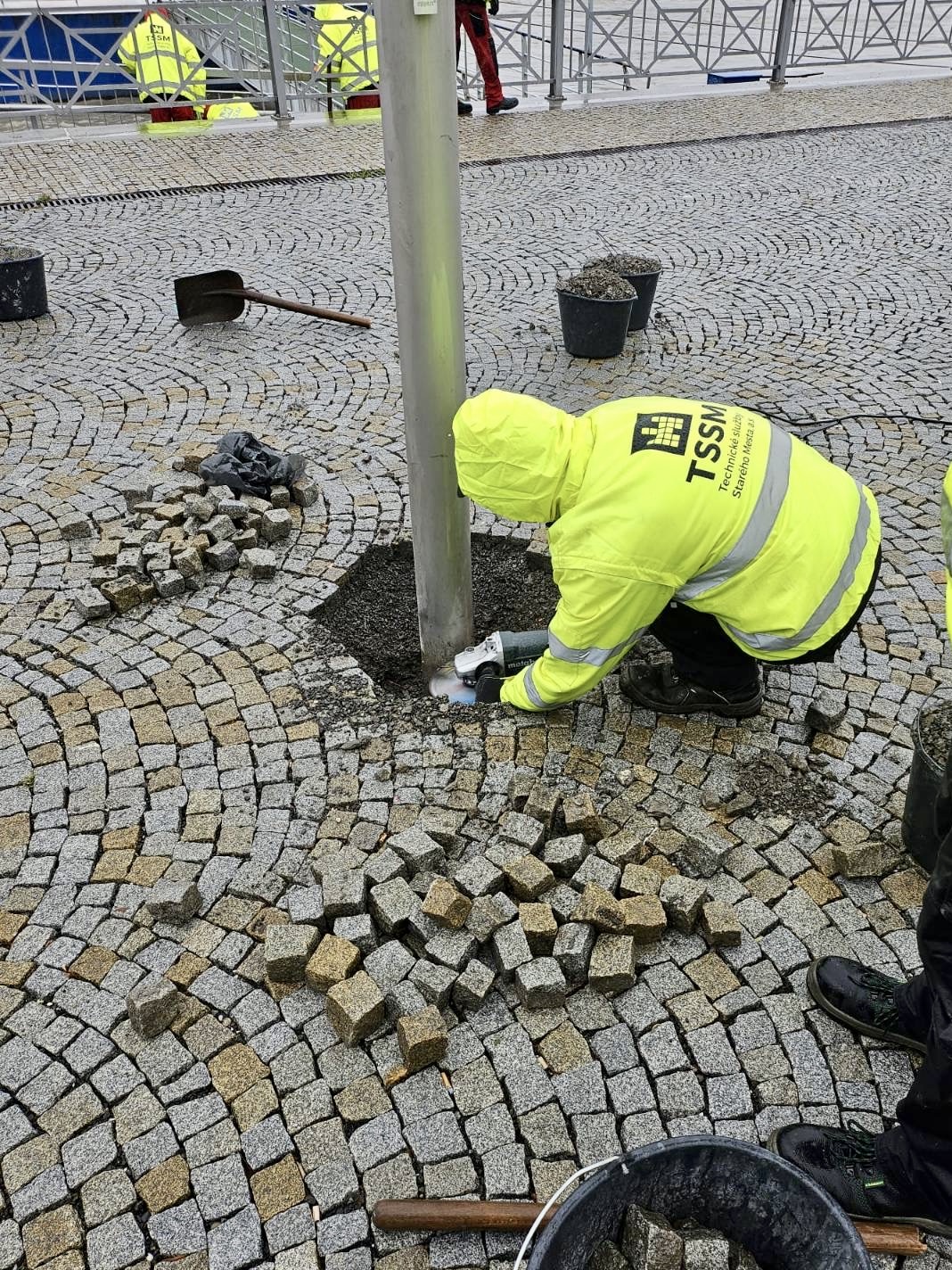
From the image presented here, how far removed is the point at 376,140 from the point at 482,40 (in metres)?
2.04

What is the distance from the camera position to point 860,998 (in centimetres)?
336

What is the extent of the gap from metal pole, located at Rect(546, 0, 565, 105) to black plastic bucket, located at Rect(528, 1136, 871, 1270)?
51.9 ft

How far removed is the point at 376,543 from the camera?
5.77m

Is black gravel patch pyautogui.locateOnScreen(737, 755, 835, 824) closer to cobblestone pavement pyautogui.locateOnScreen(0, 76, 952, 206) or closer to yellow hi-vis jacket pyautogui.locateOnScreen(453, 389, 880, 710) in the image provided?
yellow hi-vis jacket pyautogui.locateOnScreen(453, 389, 880, 710)

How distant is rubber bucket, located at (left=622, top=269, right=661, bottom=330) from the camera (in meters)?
7.83

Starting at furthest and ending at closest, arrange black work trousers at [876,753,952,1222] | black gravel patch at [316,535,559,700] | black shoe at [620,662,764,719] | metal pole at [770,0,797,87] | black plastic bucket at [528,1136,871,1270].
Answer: metal pole at [770,0,797,87] → black gravel patch at [316,535,559,700] → black shoe at [620,662,764,719] → black work trousers at [876,753,952,1222] → black plastic bucket at [528,1136,871,1270]

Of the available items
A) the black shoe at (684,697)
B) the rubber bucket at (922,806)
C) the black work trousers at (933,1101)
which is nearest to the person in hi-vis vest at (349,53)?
the black shoe at (684,697)

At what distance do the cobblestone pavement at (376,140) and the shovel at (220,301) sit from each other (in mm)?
4296

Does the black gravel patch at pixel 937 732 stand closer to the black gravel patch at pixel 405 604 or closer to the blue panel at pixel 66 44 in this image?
the black gravel patch at pixel 405 604

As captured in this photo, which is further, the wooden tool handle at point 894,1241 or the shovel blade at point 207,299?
the shovel blade at point 207,299

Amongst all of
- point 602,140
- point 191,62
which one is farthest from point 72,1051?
point 191,62

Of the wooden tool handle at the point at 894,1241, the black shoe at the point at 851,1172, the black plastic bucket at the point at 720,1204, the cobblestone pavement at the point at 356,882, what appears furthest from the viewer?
the cobblestone pavement at the point at 356,882

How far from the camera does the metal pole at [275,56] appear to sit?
13734mm

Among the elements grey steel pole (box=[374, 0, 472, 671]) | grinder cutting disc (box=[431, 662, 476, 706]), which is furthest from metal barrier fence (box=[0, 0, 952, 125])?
grinder cutting disc (box=[431, 662, 476, 706])
